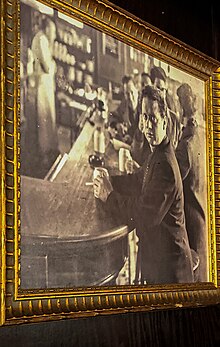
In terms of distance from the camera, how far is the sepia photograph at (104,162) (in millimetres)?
1176

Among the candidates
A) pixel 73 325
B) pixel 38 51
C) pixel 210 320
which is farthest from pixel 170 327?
pixel 38 51

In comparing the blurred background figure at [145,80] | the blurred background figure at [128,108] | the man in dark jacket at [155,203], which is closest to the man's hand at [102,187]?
the man in dark jacket at [155,203]

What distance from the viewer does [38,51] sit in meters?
1.20

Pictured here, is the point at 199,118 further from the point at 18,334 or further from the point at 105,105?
the point at 18,334

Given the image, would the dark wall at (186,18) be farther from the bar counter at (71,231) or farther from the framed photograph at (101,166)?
the bar counter at (71,231)

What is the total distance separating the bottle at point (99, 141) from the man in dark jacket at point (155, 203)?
5 centimetres

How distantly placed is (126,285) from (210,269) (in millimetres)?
370

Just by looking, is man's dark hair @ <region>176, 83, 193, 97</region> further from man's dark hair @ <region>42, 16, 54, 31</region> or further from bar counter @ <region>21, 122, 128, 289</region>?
man's dark hair @ <region>42, 16, 54, 31</region>

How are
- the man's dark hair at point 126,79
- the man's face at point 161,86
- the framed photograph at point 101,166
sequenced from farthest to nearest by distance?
the man's face at point 161,86
the man's dark hair at point 126,79
the framed photograph at point 101,166

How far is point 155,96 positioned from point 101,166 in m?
0.26

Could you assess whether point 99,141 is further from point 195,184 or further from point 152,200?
point 195,184

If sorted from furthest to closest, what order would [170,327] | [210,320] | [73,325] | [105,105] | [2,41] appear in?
1. [210,320]
2. [170,327]
3. [105,105]
4. [73,325]
5. [2,41]

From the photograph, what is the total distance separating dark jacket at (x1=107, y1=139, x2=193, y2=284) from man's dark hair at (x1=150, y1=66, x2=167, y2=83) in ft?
0.44

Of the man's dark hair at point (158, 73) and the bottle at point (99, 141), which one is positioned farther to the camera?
the man's dark hair at point (158, 73)
